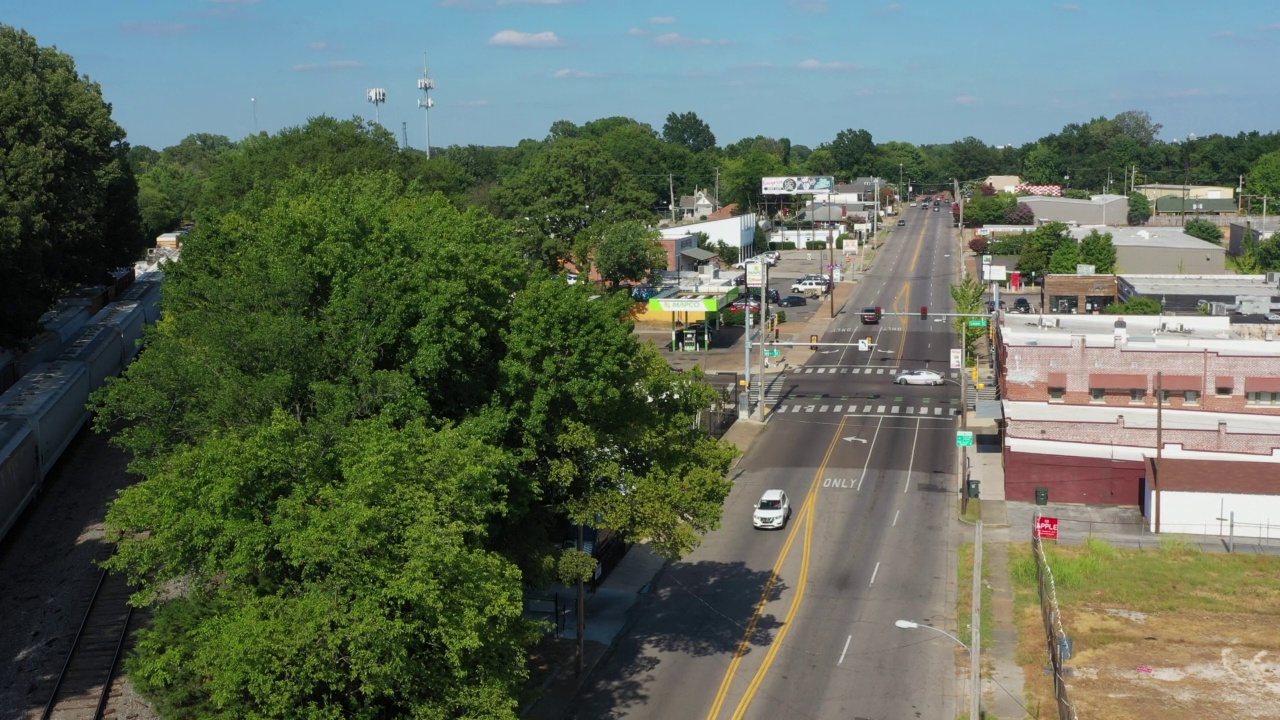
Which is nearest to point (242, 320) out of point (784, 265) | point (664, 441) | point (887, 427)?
point (664, 441)

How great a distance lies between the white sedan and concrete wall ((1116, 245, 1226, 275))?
42.7 metres

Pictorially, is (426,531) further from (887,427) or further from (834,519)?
(887,427)

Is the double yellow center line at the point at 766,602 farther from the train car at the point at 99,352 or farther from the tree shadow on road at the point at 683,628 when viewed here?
the train car at the point at 99,352

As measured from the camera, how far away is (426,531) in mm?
21500

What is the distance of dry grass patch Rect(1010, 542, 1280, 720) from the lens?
30.7 m

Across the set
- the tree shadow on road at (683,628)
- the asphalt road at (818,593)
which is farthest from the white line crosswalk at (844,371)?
the tree shadow on road at (683,628)

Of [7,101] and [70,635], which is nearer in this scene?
[70,635]

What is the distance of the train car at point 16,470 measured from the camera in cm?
3547

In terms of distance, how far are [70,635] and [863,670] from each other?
68.8 feet

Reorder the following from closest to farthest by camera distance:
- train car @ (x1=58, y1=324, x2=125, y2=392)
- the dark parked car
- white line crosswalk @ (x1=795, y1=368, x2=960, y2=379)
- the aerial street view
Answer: the aerial street view → train car @ (x1=58, y1=324, x2=125, y2=392) → white line crosswalk @ (x1=795, y1=368, x2=960, y2=379) → the dark parked car

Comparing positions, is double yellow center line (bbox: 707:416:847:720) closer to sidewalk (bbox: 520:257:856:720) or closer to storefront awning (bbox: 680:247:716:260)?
sidewalk (bbox: 520:257:856:720)

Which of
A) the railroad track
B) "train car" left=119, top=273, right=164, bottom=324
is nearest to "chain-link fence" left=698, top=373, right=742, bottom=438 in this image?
the railroad track

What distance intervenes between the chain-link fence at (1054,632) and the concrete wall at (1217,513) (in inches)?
222

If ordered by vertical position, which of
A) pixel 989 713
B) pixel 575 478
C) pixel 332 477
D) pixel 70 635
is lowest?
pixel 989 713
